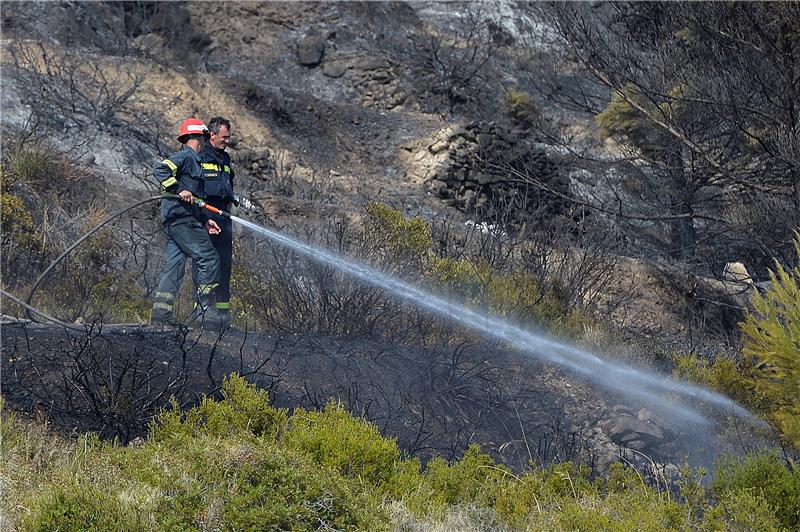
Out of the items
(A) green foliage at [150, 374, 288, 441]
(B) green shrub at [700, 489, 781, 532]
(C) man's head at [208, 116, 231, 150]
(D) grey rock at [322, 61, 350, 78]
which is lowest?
(D) grey rock at [322, 61, 350, 78]

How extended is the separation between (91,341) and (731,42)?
8305mm

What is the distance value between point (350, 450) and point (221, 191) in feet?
12.1

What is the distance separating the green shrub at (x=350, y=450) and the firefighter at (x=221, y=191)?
302cm

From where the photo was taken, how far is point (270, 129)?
20.7 metres

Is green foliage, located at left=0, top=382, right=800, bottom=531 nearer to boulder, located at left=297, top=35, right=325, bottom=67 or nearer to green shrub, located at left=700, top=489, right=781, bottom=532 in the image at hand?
green shrub, located at left=700, top=489, right=781, bottom=532

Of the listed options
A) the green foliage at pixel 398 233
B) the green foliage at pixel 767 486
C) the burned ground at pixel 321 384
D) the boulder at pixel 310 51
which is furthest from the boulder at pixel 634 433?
the boulder at pixel 310 51

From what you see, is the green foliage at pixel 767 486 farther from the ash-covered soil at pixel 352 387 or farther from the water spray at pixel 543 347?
the water spray at pixel 543 347

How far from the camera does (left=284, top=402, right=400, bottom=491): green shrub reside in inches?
212

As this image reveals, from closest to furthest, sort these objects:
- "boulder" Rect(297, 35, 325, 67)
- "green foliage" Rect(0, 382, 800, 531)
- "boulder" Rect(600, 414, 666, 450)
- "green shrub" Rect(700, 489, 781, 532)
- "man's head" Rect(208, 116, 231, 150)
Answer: "green foliage" Rect(0, 382, 800, 531)
"green shrub" Rect(700, 489, 781, 532)
"boulder" Rect(600, 414, 666, 450)
"man's head" Rect(208, 116, 231, 150)
"boulder" Rect(297, 35, 325, 67)

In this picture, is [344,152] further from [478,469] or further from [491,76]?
[478,469]

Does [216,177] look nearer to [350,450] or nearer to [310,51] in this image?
[350,450]

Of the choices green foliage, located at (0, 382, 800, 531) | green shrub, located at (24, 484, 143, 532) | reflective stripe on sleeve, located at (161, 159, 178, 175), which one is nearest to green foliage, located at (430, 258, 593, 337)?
reflective stripe on sleeve, located at (161, 159, 178, 175)

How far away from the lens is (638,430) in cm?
765

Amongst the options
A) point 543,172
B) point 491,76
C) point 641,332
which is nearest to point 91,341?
point 641,332
